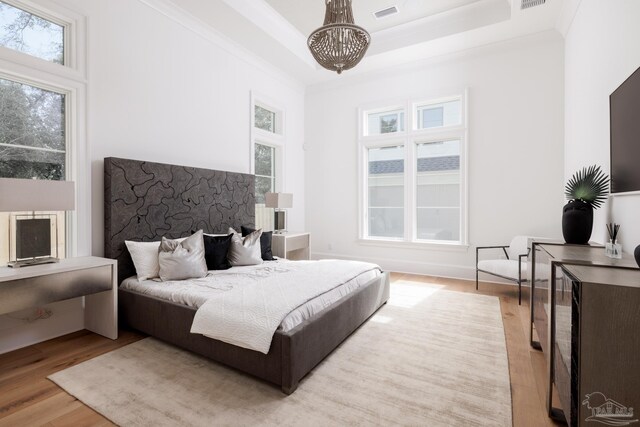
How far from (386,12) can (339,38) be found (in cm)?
218

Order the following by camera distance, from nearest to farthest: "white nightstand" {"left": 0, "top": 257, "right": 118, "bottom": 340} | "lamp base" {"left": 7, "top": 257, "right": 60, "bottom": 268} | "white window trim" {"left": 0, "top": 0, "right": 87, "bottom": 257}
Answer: "white nightstand" {"left": 0, "top": 257, "right": 118, "bottom": 340}, "lamp base" {"left": 7, "top": 257, "right": 60, "bottom": 268}, "white window trim" {"left": 0, "top": 0, "right": 87, "bottom": 257}

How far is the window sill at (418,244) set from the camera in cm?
479

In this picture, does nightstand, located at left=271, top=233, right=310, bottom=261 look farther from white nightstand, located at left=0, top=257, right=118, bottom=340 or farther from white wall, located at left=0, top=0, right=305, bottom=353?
white nightstand, located at left=0, top=257, right=118, bottom=340

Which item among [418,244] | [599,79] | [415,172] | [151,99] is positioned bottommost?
[418,244]

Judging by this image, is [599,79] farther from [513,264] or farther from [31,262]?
[31,262]

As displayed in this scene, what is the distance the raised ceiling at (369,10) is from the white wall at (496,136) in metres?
0.97

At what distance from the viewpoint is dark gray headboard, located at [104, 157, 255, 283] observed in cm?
296

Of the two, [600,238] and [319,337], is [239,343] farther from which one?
[600,238]

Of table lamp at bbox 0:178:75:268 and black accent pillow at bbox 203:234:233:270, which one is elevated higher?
table lamp at bbox 0:178:75:268

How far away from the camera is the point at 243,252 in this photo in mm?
3545

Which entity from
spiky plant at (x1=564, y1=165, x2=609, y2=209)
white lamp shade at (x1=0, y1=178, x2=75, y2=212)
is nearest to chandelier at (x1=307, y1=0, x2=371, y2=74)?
spiky plant at (x1=564, y1=165, x2=609, y2=209)

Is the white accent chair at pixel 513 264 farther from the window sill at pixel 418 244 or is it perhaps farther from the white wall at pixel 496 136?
the window sill at pixel 418 244

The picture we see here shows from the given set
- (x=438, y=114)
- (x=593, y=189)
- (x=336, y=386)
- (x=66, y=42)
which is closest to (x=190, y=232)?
(x=66, y=42)

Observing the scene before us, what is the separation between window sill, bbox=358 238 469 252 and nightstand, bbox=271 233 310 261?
1075 millimetres
